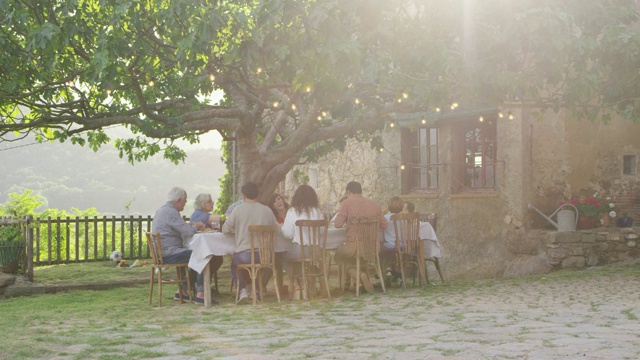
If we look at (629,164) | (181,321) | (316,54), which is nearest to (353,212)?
(316,54)

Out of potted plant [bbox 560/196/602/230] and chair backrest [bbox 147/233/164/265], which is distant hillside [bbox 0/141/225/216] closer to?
potted plant [bbox 560/196/602/230]

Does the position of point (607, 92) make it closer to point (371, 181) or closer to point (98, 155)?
point (371, 181)

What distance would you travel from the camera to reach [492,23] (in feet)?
31.7

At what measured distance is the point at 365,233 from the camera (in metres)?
→ 11.2

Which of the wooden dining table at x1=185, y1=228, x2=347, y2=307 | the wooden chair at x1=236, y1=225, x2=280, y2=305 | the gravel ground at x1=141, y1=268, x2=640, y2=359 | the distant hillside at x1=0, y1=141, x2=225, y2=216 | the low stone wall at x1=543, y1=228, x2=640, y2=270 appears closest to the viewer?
the gravel ground at x1=141, y1=268, x2=640, y2=359

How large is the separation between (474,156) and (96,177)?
204 feet

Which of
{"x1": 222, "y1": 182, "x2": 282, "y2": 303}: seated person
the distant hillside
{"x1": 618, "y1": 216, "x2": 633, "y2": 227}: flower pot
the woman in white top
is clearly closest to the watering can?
{"x1": 618, "y1": 216, "x2": 633, "y2": 227}: flower pot

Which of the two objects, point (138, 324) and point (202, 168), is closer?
point (138, 324)

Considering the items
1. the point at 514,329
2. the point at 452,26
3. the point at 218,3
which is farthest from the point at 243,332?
the point at 218,3

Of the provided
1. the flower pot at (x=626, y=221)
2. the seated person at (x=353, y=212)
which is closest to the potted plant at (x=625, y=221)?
the flower pot at (x=626, y=221)

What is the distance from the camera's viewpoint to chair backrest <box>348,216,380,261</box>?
36.3ft

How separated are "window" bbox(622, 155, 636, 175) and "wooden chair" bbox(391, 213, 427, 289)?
6.03 meters

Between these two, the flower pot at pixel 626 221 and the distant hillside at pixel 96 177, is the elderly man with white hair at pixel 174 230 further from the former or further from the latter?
the distant hillside at pixel 96 177

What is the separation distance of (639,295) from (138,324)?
5.72 meters
